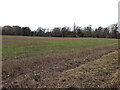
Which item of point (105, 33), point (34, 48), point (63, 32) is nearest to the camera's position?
point (34, 48)

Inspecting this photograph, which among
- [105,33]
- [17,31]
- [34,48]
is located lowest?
[34,48]

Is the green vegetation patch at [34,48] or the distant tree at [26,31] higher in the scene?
the distant tree at [26,31]

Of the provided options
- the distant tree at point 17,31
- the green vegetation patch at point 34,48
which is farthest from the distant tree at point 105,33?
the green vegetation patch at point 34,48

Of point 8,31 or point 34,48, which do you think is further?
point 8,31

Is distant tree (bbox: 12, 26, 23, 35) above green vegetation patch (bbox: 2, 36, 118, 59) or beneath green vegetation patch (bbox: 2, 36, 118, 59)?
above

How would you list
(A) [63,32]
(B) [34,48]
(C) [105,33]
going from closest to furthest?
(B) [34,48] → (A) [63,32] → (C) [105,33]

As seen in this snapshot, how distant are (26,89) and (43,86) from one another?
2.07 ft

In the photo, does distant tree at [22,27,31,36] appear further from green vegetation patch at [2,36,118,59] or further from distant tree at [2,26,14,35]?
green vegetation patch at [2,36,118,59]

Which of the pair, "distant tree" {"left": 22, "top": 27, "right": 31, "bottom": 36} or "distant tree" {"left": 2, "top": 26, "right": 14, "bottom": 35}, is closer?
"distant tree" {"left": 2, "top": 26, "right": 14, "bottom": 35}

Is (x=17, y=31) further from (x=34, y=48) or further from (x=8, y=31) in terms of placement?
(x=34, y=48)

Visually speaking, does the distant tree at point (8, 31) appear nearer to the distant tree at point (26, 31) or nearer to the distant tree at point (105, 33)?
the distant tree at point (26, 31)

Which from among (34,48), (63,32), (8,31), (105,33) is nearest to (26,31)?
(8,31)

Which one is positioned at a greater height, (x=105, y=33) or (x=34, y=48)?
(x=105, y=33)

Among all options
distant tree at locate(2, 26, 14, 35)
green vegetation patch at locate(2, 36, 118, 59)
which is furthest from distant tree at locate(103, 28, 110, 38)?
green vegetation patch at locate(2, 36, 118, 59)
